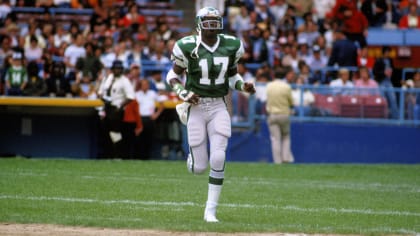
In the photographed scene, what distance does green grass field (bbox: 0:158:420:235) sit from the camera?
1031cm

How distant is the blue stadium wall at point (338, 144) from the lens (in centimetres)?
2186

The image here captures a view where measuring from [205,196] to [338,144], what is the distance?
30.4 ft

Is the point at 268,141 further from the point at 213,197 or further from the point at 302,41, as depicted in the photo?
the point at 213,197

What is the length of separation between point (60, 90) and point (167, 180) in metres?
7.27

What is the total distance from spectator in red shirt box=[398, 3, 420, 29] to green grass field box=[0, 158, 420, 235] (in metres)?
7.77

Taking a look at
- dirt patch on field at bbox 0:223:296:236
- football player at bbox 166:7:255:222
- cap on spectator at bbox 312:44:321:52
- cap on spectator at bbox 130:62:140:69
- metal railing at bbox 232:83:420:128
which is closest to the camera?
dirt patch on field at bbox 0:223:296:236

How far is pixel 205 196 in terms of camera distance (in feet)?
43.3

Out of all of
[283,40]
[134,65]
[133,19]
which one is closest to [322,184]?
[134,65]

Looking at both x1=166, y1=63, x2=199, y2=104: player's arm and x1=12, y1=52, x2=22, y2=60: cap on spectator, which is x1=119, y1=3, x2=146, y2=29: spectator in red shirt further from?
x1=166, y1=63, x2=199, y2=104: player's arm

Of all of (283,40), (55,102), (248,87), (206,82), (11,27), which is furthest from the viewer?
(283,40)

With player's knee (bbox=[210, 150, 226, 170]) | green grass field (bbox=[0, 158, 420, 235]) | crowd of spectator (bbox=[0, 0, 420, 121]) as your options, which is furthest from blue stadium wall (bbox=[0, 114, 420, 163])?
player's knee (bbox=[210, 150, 226, 170])

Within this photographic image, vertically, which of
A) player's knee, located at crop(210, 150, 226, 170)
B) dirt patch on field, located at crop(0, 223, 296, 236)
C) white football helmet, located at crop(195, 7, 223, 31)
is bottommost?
dirt patch on field, located at crop(0, 223, 296, 236)

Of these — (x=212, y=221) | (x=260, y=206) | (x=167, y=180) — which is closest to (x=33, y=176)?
(x=167, y=180)

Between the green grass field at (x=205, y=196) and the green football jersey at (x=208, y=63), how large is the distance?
52.7 inches
